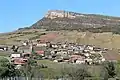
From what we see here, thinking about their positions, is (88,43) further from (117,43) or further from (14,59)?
(14,59)

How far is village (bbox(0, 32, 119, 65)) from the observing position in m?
126

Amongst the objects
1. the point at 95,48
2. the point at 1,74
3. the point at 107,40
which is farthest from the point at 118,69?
the point at 107,40

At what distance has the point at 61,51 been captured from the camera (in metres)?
147

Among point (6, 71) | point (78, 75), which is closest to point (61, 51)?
point (78, 75)

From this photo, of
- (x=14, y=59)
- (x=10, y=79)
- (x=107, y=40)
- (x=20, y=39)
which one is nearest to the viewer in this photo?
(x=10, y=79)

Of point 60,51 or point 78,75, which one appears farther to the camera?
point 60,51

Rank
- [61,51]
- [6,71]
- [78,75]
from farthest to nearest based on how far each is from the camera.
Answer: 1. [61,51]
2. [78,75]
3. [6,71]

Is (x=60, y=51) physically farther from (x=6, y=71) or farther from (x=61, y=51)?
(x=6, y=71)

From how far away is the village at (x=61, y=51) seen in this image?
12562 cm

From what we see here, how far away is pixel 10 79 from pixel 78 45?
93458mm

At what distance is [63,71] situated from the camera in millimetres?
87812

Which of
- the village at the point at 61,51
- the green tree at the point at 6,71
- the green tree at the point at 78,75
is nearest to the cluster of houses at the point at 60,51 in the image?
the village at the point at 61,51

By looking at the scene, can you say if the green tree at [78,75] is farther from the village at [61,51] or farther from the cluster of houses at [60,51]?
the cluster of houses at [60,51]

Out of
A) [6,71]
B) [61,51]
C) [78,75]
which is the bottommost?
[61,51]
